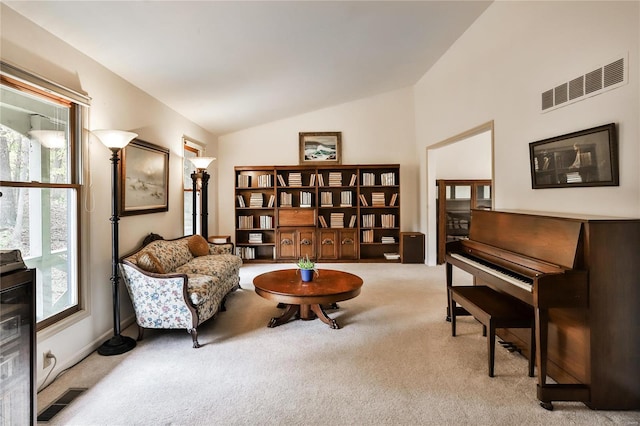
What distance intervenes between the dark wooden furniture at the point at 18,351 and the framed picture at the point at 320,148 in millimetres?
4973

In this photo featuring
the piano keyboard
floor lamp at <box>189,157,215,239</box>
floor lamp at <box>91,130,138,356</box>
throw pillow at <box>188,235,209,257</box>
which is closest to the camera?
the piano keyboard

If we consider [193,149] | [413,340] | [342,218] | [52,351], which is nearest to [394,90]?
[342,218]

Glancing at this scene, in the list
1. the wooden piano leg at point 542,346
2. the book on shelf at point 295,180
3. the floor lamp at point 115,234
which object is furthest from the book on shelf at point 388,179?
the floor lamp at point 115,234

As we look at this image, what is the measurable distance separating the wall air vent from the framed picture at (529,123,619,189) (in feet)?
0.90

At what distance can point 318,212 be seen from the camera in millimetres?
6082

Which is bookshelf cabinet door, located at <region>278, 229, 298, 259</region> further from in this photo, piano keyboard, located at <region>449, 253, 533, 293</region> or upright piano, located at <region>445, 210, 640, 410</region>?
upright piano, located at <region>445, 210, 640, 410</region>

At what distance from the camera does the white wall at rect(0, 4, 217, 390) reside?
203 cm

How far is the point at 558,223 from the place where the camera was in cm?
200

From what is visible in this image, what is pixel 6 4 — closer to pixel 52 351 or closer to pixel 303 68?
pixel 52 351

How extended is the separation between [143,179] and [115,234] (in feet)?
3.41

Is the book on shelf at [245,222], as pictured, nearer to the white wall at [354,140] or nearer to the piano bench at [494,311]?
the white wall at [354,140]

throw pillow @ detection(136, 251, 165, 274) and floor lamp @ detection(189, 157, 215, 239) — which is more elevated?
floor lamp @ detection(189, 157, 215, 239)

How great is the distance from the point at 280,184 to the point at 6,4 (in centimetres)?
432

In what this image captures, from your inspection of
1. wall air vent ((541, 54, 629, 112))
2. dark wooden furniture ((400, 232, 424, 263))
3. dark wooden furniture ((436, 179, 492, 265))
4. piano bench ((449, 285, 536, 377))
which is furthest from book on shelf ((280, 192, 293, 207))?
wall air vent ((541, 54, 629, 112))
